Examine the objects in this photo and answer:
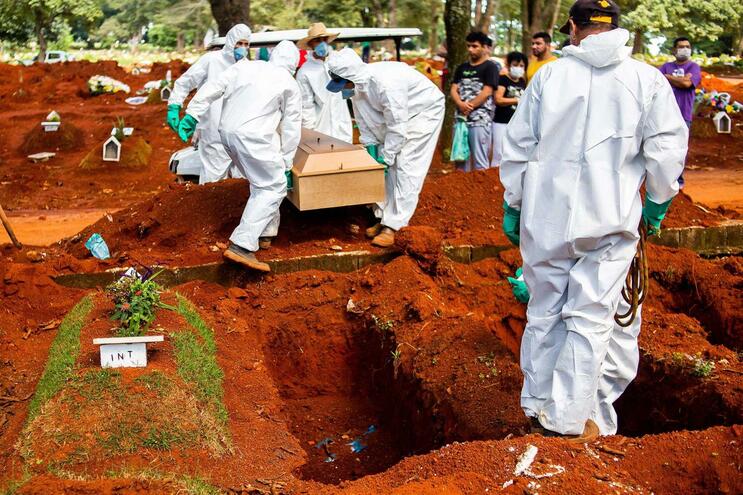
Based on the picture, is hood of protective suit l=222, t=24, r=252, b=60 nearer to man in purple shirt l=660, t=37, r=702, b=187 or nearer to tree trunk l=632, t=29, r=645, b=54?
man in purple shirt l=660, t=37, r=702, b=187

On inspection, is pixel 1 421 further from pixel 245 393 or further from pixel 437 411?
pixel 437 411

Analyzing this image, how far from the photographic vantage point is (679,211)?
8766 mm

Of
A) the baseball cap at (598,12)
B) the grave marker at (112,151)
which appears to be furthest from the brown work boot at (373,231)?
the grave marker at (112,151)

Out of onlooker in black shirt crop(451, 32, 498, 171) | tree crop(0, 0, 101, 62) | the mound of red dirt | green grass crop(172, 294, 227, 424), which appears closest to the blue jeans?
onlooker in black shirt crop(451, 32, 498, 171)

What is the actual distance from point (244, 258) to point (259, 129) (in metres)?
1.05

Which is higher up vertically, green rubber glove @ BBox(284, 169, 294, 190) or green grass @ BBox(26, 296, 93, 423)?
green rubber glove @ BBox(284, 169, 294, 190)

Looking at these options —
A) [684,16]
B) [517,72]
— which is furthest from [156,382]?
[684,16]

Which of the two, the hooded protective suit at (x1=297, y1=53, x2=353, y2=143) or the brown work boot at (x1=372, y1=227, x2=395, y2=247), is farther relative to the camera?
the hooded protective suit at (x1=297, y1=53, x2=353, y2=143)

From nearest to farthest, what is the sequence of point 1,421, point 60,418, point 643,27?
point 60,418, point 1,421, point 643,27

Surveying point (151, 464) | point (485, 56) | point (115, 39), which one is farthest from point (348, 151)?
point (115, 39)

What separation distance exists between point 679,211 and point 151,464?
6.09 meters

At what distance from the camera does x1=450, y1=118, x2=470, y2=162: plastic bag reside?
391 inches

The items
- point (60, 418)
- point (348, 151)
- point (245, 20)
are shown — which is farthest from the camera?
point (245, 20)

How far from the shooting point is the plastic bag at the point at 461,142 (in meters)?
9.94
